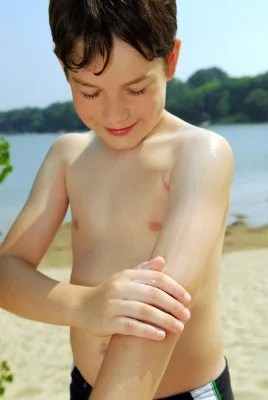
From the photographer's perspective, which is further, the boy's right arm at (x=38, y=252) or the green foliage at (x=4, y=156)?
the green foliage at (x=4, y=156)

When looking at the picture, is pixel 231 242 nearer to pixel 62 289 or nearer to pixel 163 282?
pixel 62 289

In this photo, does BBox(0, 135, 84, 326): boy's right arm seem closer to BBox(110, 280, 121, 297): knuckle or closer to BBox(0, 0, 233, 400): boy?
BBox(0, 0, 233, 400): boy

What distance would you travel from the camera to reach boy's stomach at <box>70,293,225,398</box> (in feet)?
5.57

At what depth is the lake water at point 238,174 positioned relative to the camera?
14680 mm

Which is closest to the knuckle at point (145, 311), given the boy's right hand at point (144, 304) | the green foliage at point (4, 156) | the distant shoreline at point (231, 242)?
the boy's right hand at point (144, 304)

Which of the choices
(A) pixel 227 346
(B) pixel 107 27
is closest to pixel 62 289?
(B) pixel 107 27

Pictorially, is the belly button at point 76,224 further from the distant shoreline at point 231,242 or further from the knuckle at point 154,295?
the distant shoreline at point 231,242

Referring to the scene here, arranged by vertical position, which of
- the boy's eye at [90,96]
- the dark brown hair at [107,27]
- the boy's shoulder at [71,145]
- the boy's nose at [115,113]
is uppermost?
the dark brown hair at [107,27]

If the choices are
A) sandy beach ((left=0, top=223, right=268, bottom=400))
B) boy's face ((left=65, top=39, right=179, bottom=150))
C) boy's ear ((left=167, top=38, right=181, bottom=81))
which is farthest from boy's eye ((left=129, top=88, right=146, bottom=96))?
sandy beach ((left=0, top=223, right=268, bottom=400))

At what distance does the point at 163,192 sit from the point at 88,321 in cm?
35

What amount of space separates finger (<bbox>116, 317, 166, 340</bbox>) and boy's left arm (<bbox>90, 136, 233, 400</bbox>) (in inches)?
0.7

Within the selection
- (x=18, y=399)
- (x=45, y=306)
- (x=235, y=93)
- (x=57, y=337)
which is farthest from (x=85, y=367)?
(x=235, y=93)

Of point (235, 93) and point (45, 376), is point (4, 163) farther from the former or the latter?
point (235, 93)

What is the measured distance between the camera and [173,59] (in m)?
1.66
